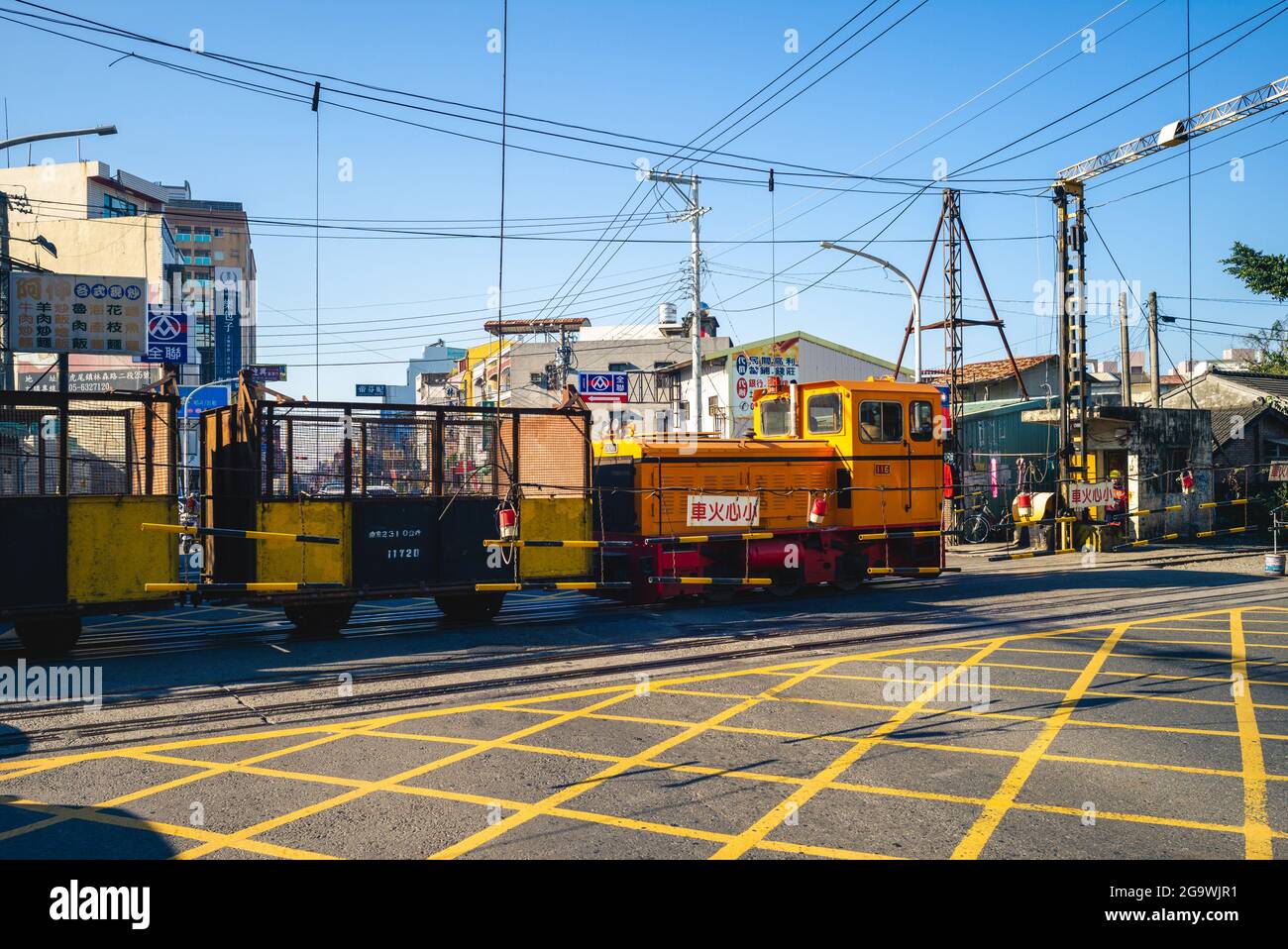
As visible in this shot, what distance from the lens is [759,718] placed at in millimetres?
8781

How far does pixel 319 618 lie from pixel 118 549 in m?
2.73

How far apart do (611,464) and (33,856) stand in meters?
10.6

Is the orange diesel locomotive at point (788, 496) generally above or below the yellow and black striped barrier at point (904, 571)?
above

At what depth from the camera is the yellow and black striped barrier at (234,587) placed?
1126cm

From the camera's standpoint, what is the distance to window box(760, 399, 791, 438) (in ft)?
57.4

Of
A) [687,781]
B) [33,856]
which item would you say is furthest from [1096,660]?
[33,856]

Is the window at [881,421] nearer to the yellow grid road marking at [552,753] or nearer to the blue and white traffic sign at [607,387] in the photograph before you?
the yellow grid road marking at [552,753]

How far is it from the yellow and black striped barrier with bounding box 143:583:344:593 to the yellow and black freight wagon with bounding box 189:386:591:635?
0.07 feet

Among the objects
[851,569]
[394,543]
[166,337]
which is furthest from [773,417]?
[166,337]

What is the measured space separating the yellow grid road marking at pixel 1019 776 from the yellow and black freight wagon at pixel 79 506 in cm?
984

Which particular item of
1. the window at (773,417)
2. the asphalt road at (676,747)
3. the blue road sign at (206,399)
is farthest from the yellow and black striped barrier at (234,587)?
the blue road sign at (206,399)

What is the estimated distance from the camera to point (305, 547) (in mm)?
12141
